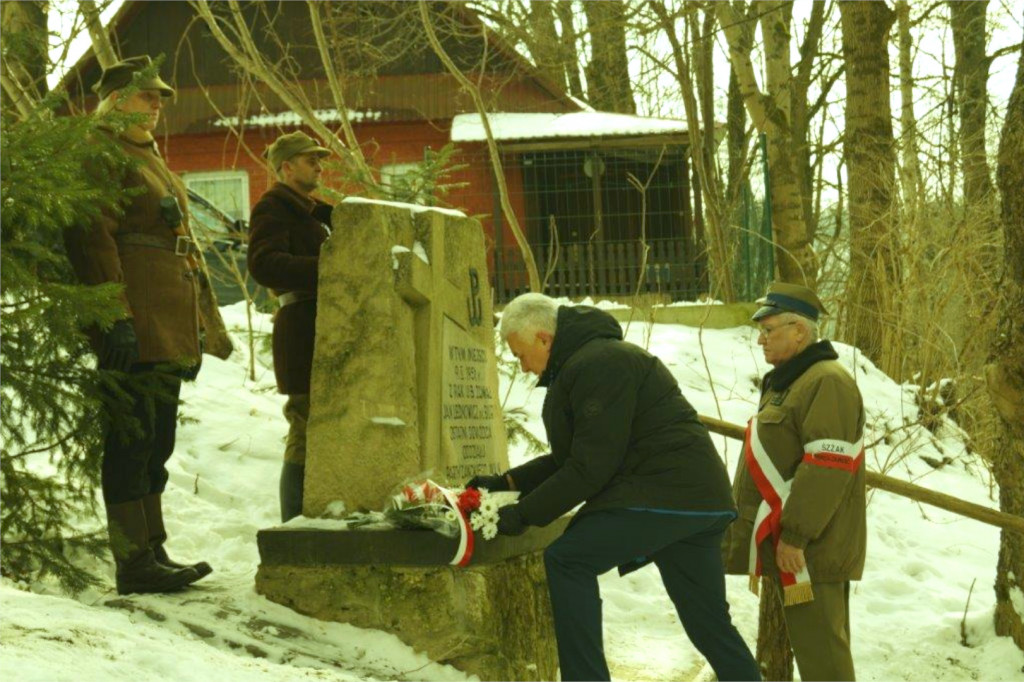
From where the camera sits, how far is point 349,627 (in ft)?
18.4

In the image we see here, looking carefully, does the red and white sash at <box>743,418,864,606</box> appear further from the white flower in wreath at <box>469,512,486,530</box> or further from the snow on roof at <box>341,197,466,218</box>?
the snow on roof at <box>341,197,466,218</box>

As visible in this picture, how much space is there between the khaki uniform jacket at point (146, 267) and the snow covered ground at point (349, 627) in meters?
0.54

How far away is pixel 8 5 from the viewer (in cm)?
990

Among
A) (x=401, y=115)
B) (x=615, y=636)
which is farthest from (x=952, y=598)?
(x=401, y=115)

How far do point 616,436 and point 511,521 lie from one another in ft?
1.79

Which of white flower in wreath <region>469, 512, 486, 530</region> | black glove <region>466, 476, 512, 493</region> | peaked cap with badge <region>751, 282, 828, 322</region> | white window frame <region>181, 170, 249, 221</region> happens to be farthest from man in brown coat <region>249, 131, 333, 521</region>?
white window frame <region>181, 170, 249, 221</region>

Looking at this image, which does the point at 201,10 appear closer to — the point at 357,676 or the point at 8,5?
the point at 8,5

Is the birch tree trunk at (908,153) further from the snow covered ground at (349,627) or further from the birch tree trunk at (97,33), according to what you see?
the birch tree trunk at (97,33)

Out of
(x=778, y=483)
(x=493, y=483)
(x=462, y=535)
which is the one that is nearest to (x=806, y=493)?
(x=778, y=483)

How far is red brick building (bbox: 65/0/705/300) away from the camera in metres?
17.0

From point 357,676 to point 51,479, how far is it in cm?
134

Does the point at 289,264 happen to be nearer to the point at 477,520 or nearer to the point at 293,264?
the point at 293,264

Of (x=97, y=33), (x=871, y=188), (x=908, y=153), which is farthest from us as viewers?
(x=871, y=188)

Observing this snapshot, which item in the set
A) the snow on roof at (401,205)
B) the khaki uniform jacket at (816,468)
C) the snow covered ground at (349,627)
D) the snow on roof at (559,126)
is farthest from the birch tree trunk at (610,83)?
the khaki uniform jacket at (816,468)
